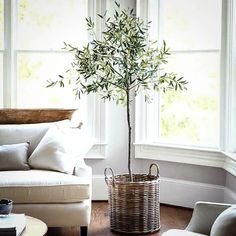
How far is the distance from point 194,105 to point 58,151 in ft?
5.19

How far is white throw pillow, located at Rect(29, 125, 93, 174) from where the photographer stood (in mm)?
3725

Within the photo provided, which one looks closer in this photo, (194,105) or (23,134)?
(23,134)

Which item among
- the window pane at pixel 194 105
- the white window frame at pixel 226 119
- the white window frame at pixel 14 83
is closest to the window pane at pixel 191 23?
the window pane at pixel 194 105

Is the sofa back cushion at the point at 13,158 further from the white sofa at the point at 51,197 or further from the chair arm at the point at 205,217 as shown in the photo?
the chair arm at the point at 205,217

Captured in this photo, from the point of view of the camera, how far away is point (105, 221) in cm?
412

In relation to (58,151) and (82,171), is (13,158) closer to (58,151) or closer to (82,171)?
(58,151)

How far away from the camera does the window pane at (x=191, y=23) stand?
448 centimetres

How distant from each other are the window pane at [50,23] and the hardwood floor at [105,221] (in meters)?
1.79

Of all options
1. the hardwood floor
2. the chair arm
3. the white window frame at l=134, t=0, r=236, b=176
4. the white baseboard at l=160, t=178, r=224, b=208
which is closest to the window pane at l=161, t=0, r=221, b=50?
the white window frame at l=134, t=0, r=236, b=176

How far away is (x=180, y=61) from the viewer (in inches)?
185

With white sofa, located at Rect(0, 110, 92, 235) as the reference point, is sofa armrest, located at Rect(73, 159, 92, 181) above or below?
above

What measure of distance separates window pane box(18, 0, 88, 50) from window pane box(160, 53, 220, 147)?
108 cm

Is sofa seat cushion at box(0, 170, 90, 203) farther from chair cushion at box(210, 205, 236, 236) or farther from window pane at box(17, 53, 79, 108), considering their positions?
window pane at box(17, 53, 79, 108)

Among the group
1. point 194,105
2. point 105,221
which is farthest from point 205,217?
point 194,105
